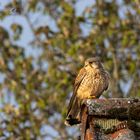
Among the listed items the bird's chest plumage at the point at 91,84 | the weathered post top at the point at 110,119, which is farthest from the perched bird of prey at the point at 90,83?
the weathered post top at the point at 110,119

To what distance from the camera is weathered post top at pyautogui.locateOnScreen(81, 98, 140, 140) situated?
20.6 ft

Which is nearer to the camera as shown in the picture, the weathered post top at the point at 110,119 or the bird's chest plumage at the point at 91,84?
the weathered post top at the point at 110,119

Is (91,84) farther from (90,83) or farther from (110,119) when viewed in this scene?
(110,119)

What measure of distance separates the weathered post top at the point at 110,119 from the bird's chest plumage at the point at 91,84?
7.23 feet

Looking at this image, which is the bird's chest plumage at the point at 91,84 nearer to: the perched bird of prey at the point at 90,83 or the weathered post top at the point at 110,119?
the perched bird of prey at the point at 90,83

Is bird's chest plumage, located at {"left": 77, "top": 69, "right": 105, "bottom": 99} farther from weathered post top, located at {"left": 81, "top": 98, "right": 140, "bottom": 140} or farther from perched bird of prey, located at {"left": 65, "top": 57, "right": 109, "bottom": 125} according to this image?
weathered post top, located at {"left": 81, "top": 98, "right": 140, "bottom": 140}

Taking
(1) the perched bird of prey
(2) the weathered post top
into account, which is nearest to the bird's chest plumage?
(1) the perched bird of prey

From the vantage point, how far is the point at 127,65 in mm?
19062

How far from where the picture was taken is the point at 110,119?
640 cm

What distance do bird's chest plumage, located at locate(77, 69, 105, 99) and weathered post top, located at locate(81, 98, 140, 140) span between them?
7.23 ft

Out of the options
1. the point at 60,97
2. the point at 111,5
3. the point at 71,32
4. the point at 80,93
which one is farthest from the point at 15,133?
the point at 80,93

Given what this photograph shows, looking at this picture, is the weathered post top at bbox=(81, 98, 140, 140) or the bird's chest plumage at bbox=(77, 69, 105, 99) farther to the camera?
the bird's chest plumage at bbox=(77, 69, 105, 99)

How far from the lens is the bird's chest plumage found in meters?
8.78

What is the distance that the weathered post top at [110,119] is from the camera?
6.27 metres
